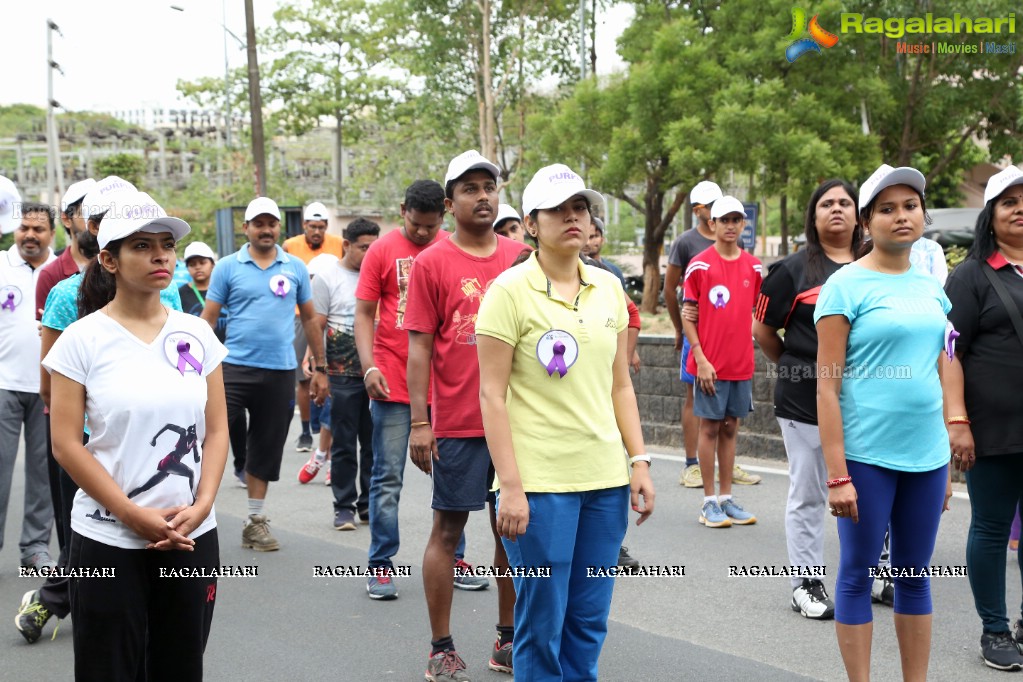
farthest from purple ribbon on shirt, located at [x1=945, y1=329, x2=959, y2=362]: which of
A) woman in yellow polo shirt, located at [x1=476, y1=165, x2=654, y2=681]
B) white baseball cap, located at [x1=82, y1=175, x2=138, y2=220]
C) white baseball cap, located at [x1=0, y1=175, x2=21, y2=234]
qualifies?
white baseball cap, located at [x1=0, y1=175, x2=21, y2=234]

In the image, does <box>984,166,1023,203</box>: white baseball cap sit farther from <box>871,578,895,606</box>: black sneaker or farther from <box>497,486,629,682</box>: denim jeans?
<box>497,486,629,682</box>: denim jeans

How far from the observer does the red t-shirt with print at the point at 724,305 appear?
25.8 feet

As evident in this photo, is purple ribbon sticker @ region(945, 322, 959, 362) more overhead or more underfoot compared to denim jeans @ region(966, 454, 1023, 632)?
more overhead

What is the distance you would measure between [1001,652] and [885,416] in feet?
4.84

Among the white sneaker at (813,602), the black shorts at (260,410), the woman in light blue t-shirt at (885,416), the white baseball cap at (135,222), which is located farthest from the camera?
the black shorts at (260,410)

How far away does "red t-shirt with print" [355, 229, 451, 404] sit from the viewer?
6.27m

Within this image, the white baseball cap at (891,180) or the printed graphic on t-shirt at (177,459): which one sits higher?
the white baseball cap at (891,180)

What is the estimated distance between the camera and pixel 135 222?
141 inches

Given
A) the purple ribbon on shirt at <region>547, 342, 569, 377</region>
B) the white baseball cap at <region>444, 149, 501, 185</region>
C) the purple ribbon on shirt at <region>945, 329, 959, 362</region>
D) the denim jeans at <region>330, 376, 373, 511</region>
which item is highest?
the white baseball cap at <region>444, 149, 501, 185</region>

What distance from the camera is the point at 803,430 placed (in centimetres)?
572

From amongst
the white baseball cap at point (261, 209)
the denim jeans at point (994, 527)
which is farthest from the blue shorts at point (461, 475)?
the white baseball cap at point (261, 209)

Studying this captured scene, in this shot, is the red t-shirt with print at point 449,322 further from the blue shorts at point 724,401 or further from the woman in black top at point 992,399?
the blue shorts at point 724,401

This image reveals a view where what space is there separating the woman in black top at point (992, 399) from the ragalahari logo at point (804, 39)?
1576 centimetres

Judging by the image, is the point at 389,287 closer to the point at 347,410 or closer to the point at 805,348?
the point at 347,410
